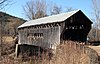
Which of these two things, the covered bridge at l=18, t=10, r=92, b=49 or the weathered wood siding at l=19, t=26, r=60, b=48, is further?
the weathered wood siding at l=19, t=26, r=60, b=48

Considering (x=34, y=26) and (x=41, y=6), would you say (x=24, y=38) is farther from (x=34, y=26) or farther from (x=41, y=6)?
(x=41, y=6)

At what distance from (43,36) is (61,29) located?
4.13 m

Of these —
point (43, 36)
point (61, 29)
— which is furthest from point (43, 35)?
point (61, 29)

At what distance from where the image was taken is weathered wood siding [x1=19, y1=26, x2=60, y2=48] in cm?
2071

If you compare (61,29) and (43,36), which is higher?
(61,29)

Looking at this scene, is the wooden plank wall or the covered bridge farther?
the wooden plank wall

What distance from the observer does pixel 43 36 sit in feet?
77.9

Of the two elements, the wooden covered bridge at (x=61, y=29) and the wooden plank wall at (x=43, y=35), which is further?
the wooden plank wall at (x=43, y=35)

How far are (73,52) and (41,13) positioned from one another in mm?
45591

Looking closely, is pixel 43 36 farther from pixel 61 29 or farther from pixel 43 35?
pixel 61 29

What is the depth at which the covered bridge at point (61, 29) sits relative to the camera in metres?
20.3

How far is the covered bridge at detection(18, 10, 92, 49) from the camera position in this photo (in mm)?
20344

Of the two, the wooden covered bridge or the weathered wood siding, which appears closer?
the wooden covered bridge

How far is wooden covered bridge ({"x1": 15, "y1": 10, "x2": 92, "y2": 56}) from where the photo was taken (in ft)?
66.8
